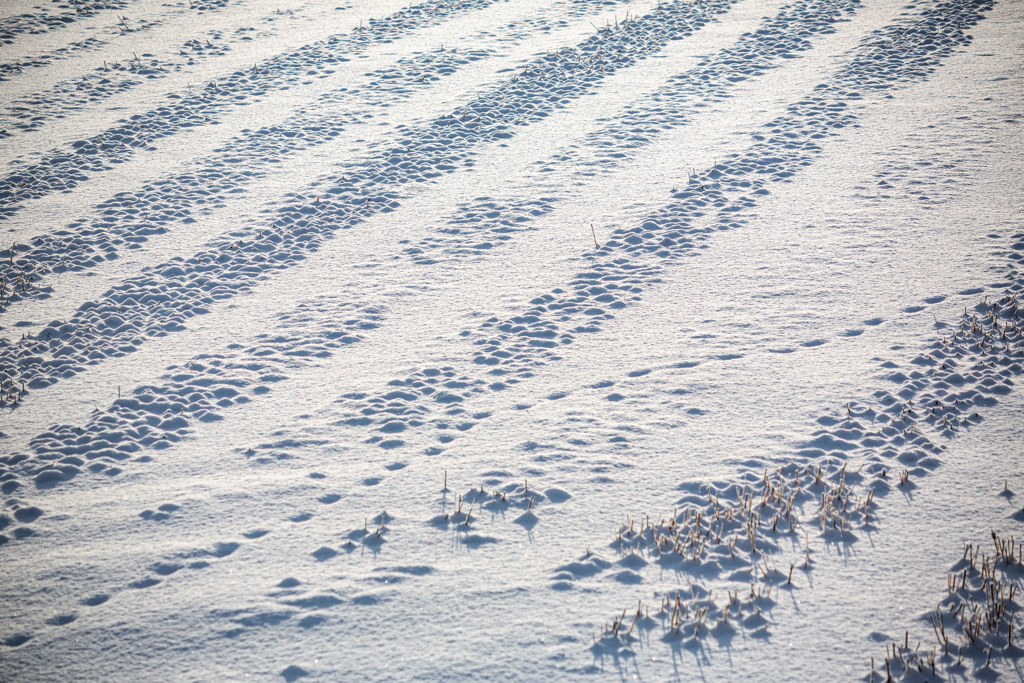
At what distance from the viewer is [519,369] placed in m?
5.69

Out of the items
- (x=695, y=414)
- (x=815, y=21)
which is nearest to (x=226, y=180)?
(x=695, y=414)

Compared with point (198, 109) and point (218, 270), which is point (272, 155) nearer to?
point (198, 109)

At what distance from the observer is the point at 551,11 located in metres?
13.8

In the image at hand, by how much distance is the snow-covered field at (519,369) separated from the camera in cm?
369

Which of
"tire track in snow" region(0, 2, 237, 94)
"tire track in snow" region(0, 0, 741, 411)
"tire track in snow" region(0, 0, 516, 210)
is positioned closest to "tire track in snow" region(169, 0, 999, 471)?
"tire track in snow" region(0, 0, 741, 411)

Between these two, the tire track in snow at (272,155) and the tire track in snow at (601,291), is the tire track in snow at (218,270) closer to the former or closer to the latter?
the tire track in snow at (272,155)

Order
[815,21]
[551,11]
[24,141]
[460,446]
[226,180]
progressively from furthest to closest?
[551,11], [815,21], [24,141], [226,180], [460,446]

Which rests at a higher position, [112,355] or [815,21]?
[815,21]

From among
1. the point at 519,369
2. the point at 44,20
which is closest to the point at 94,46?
the point at 44,20

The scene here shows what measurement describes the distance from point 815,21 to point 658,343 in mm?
9139

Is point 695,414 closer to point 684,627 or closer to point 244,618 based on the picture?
point 684,627

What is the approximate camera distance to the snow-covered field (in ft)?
12.1

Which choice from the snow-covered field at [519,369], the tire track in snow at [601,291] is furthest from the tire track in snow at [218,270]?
the tire track in snow at [601,291]

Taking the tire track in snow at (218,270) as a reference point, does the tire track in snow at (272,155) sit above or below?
above
